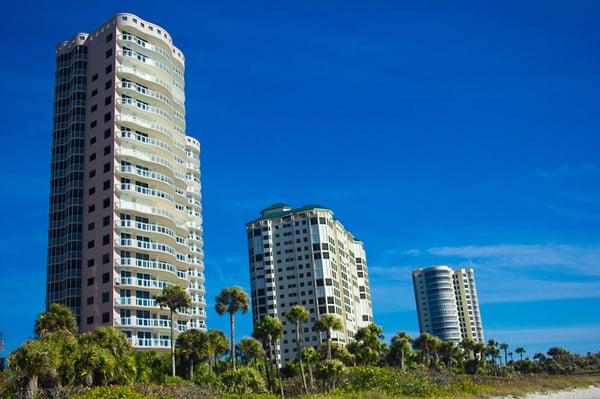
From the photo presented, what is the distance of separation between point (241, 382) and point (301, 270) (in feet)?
308

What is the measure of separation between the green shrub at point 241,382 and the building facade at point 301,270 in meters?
81.9

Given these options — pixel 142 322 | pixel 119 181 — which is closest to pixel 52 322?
pixel 142 322

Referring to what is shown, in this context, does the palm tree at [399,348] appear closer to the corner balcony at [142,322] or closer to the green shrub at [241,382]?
the corner balcony at [142,322]

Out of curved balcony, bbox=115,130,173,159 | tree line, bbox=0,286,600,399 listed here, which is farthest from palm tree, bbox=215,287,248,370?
curved balcony, bbox=115,130,173,159

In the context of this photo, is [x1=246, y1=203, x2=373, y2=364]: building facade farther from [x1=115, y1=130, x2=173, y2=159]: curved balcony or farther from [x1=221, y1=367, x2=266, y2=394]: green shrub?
[x1=221, y1=367, x2=266, y2=394]: green shrub

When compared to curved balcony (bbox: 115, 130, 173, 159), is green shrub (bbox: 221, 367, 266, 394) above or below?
below

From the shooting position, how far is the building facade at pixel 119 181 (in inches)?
3120

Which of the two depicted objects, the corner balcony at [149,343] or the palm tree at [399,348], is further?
the palm tree at [399,348]

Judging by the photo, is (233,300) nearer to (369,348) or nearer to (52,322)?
(52,322)

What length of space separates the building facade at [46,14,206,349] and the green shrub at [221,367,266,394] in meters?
20.1

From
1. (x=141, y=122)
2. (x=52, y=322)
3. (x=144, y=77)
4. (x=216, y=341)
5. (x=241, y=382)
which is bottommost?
(x=241, y=382)

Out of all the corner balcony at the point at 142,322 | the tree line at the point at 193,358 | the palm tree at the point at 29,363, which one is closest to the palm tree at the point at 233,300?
the tree line at the point at 193,358

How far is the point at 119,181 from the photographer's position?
273 feet

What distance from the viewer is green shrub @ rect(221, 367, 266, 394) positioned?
60.1 metres
